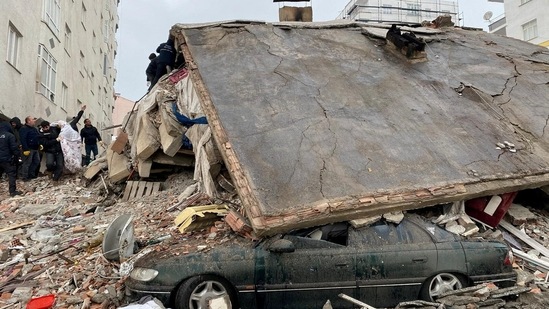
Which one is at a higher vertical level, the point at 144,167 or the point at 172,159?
the point at 172,159

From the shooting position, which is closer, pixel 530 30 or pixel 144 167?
pixel 144 167

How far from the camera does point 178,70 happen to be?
9688 millimetres

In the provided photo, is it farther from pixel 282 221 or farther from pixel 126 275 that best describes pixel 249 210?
pixel 126 275

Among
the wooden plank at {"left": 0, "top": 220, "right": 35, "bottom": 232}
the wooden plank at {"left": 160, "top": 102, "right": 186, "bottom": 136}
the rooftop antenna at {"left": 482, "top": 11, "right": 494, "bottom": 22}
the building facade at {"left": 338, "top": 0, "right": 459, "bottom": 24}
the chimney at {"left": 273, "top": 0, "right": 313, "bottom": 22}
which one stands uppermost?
the building facade at {"left": 338, "top": 0, "right": 459, "bottom": 24}

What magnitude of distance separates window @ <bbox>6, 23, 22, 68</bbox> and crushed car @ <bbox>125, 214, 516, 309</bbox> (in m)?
10.9

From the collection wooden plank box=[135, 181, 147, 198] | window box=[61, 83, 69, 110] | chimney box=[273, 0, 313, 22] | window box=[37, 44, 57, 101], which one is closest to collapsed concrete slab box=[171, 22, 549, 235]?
chimney box=[273, 0, 313, 22]

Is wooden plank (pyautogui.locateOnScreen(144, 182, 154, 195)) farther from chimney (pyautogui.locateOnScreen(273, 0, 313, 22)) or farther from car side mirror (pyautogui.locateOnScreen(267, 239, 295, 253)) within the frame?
chimney (pyautogui.locateOnScreen(273, 0, 313, 22))

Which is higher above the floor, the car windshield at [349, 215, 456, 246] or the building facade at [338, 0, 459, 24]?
the building facade at [338, 0, 459, 24]

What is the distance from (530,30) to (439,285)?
29.8 metres

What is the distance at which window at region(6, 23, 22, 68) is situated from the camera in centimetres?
1160

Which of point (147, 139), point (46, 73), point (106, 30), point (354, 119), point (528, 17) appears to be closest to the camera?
point (354, 119)

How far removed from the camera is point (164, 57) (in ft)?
32.3

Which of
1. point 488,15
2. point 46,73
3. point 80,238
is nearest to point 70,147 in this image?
point 80,238

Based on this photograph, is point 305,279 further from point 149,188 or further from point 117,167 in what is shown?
point 117,167
